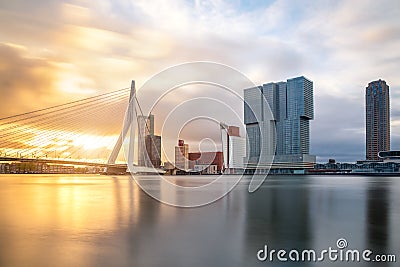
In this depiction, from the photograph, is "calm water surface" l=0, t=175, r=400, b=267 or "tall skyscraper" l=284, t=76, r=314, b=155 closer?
"calm water surface" l=0, t=175, r=400, b=267

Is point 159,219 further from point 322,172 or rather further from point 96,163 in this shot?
point 322,172

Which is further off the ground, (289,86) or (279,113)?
(289,86)

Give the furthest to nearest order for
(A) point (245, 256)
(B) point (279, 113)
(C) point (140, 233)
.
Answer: (B) point (279, 113), (C) point (140, 233), (A) point (245, 256)

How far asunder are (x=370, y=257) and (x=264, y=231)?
155 inches

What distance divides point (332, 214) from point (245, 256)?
34.1 feet

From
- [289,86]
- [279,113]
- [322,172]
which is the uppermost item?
[289,86]

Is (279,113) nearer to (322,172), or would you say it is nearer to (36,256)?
(322,172)

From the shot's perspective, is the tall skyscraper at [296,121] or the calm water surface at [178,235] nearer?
the calm water surface at [178,235]

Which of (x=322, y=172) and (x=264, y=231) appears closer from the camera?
(x=264, y=231)

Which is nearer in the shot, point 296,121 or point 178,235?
point 178,235

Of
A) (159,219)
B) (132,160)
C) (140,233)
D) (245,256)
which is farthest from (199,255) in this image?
(132,160)

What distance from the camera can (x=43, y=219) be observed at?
1590 centimetres

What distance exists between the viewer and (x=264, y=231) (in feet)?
41.3

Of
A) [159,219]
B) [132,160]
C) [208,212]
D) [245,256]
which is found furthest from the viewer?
[132,160]
